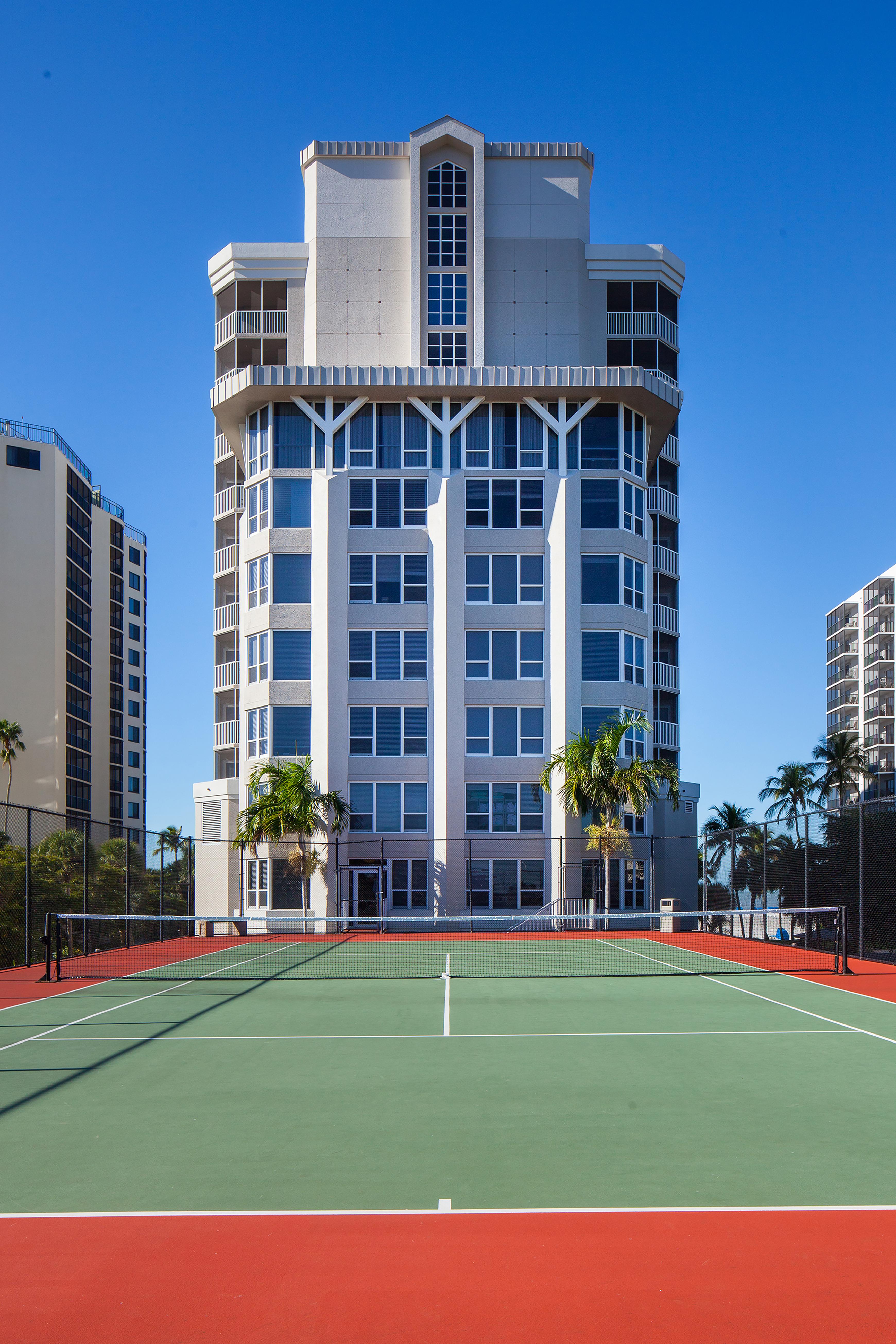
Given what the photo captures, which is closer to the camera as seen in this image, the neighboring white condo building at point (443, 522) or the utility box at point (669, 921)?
the utility box at point (669, 921)

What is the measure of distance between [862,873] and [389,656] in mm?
25089

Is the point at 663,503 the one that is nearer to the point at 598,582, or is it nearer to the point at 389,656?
the point at 598,582

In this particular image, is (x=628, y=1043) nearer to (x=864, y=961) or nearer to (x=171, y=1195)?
(x=171, y=1195)

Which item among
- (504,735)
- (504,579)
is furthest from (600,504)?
(504,735)

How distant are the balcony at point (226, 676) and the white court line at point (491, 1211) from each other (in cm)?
4971

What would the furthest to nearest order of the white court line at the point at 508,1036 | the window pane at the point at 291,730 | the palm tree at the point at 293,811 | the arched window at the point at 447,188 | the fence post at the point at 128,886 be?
the arched window at the point at 447,188, the window pane at the point at 291,730, the palm tree at the point at 293,811, the fence post at the point at 128,886, the white court line at the point at 508,1036

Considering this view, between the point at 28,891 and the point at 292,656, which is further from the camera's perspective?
the point at 292,656

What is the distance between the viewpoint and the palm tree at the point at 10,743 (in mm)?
77250

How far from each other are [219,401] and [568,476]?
597 inches

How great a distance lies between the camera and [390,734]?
1919 inches

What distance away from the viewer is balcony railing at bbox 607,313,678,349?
56.3 meters

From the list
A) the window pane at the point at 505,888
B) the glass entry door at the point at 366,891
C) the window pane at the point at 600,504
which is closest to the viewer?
the glass entry door at the point at 366,891

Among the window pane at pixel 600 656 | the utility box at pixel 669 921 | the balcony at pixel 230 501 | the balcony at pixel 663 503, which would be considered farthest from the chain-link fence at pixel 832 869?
the balcony at pixel 230 501

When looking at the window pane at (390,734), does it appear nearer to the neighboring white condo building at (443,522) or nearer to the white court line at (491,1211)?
the neighboring white condo building at (443,522)
